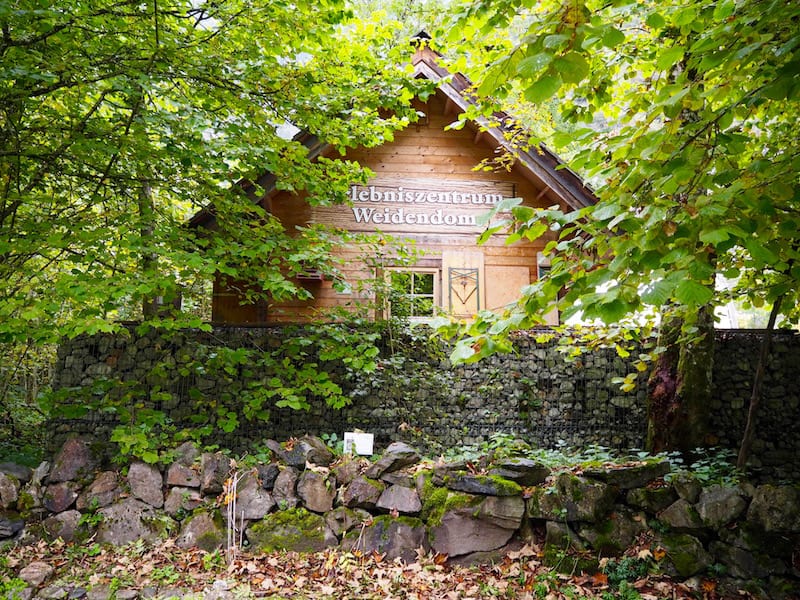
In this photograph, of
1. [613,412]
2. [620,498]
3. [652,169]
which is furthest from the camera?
[613,412]

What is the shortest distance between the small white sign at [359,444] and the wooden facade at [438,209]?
3.87m

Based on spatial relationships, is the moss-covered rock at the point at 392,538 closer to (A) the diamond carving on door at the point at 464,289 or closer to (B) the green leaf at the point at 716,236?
(B) the green leaf at the point at 716,236

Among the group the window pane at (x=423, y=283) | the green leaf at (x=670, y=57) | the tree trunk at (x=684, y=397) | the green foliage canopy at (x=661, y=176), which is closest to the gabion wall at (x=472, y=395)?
the tree trunk at (x=684, y=397)

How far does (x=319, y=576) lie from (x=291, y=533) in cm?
64

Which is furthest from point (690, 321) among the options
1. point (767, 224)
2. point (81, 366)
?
point (81, 366)

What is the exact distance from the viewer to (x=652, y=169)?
102 inches

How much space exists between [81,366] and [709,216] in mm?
8189

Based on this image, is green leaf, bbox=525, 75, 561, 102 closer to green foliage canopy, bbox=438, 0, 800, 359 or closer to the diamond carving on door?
green foliage canopy, bbox=438, 0, 800, 359

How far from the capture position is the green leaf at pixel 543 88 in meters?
2.06

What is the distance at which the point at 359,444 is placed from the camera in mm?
6352

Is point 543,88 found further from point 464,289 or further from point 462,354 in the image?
point 464,289

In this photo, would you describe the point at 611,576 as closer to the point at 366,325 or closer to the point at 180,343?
the point at 366,325

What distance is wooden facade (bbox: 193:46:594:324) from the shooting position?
33.1 feet

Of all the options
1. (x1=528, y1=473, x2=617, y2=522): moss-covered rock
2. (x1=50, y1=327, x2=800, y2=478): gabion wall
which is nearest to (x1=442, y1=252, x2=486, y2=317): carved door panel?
(x1=50, y1=327, x2=800, y2=478): gabion wall
